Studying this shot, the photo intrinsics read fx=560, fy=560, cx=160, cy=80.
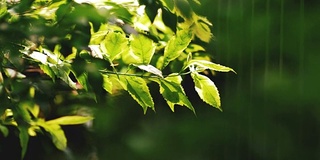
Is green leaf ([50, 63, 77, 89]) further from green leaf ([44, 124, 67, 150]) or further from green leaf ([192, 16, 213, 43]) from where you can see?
green leaf ([192, 16, 213, 43])

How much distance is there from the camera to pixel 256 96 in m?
1.61

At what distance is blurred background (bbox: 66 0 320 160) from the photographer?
5.10 feet

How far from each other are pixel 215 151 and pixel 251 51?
303 mm

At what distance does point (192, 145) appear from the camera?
1573 millimetres

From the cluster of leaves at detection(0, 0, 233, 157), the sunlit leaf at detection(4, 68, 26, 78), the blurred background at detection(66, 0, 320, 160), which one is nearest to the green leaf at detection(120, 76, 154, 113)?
the cluster of leaves at detection(0, 0, 233, 157)

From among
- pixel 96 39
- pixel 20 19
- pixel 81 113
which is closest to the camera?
pixel 20 19

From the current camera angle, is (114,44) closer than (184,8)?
Yes

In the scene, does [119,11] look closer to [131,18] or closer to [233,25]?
[131,18]

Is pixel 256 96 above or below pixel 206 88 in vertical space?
below

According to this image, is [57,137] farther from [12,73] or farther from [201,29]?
[201,29]

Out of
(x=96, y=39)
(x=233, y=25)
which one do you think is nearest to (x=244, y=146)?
(x=233, y=25)

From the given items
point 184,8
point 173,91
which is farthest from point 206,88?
point 184,8

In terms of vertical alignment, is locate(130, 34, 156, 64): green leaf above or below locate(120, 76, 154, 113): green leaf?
above

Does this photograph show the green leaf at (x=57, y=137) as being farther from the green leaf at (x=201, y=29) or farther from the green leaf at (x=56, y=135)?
the green leaf at (x=201, y=29)
